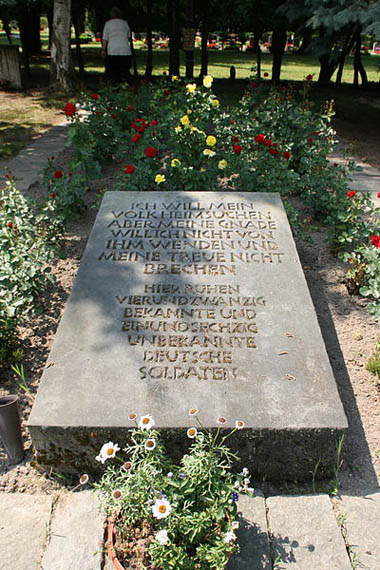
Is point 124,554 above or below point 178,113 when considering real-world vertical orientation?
below

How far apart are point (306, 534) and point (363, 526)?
0.93 ft

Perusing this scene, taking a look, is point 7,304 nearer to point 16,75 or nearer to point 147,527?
point 147,527

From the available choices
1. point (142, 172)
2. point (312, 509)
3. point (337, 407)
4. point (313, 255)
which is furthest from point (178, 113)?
point (312, 509)

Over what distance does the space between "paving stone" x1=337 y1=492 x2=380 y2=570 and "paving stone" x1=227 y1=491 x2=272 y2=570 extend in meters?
0.38

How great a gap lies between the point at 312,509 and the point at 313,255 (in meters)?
2.79

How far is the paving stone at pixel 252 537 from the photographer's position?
6.40ft

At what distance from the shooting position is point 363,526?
7.04ft

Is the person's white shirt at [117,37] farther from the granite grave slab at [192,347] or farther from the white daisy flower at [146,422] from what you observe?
the white daisy flower at [146,422]

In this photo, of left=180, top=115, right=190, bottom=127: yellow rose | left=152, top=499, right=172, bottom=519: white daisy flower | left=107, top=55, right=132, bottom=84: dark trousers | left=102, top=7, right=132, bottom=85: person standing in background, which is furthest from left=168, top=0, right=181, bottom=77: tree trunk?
left=152, top=499, right=172, bottom=519: white daisy flower

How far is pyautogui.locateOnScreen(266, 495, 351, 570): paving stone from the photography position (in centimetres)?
198

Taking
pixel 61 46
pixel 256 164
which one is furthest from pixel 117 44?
pixel 256 164

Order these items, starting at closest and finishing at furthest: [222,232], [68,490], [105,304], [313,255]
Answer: [68,490]
[105,304]
[222,232]
[313,255]

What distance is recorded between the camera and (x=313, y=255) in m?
4.55

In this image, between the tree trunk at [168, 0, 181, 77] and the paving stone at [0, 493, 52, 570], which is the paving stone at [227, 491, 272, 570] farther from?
the tree trunk at [168, 0, 181, 77]
